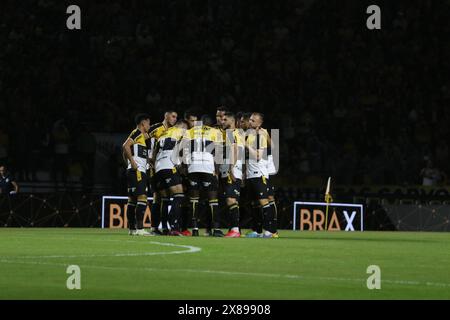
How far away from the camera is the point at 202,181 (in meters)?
20.4

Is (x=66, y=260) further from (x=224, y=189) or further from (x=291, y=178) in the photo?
(x=291, y=178)

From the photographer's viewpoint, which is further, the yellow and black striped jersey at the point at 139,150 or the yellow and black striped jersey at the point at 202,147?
the yellow and black striped jersey at the point at 139,150

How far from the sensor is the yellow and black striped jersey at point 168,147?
20453 millimetres

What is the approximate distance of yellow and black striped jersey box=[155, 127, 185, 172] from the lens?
67.1ft

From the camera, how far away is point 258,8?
1480 inches

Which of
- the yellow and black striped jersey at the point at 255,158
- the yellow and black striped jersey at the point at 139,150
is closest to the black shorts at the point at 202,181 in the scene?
the yellow and black striped jersey at the point at 255,158

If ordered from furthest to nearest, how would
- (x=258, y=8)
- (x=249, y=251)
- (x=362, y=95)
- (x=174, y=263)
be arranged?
(x=258, y=8) < (x=362, y=95) < (x=249, y=251) < (x=174, y=263)

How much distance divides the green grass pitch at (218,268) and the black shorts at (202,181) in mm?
1904

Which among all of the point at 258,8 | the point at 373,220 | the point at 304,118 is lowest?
the point at 373,220

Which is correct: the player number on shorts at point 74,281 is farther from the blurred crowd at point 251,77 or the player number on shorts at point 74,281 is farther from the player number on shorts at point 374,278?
the blurred crowd at point 251,77

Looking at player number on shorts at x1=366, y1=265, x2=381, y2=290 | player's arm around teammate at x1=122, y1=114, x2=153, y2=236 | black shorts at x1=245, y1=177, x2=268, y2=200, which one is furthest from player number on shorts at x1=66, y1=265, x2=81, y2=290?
player's arm around teammate at x1=122, y1=114, x2=153, y2=236

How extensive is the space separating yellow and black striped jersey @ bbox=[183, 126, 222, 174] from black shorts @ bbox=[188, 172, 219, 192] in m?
0.10

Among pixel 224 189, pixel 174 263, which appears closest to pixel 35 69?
pixel 224 189
